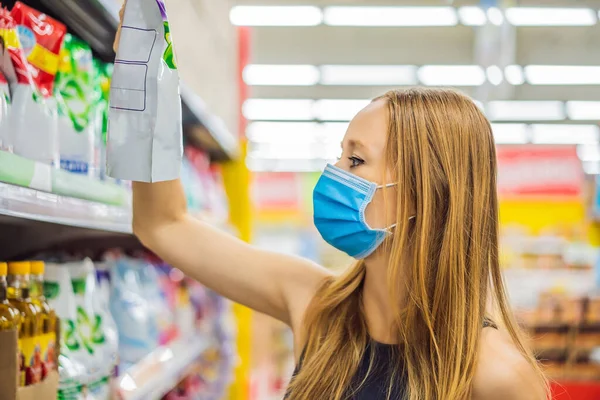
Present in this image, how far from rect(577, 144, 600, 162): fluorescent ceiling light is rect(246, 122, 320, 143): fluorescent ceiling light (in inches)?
232

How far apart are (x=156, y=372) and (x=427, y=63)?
9.01 metres

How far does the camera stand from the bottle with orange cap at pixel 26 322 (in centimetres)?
118

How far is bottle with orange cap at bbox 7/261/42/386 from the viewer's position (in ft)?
3.86

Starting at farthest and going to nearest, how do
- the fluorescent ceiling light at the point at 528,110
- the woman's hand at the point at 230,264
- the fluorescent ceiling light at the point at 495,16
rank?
1. the fluorescent ceiling light at the point at 528,110
2. the fluorescent ceiling light at the point at 495,16
3. the woman's hand at the point at 230,264

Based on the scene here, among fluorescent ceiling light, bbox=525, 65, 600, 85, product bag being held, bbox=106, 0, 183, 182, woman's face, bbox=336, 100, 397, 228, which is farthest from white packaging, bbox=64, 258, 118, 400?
fluorescent ceiling light, bbox=525, 65, 600, 85

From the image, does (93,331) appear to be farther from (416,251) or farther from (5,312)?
(416,251)

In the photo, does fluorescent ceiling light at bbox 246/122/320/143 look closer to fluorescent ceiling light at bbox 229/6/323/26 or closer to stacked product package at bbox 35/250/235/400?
fluorescent ceiling light at bbox 229/6/323/26

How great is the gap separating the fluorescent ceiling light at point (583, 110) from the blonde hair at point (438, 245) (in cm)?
1175

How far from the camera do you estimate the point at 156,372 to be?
5.98ft

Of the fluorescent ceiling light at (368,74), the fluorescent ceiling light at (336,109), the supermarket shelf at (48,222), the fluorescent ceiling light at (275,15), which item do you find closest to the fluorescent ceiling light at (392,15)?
the fluorescent ceiling light at (275,15)

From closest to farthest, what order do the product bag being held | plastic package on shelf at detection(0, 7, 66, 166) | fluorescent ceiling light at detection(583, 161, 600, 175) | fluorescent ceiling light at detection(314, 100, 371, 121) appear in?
plastic package on shelf at detection(0, 7, 66, 166) < the product bag being held < fluorescent ceiling light at detection(314, 100, 371, 121) < fluorescent ceiling light at detection(583, 161, 600, 175)

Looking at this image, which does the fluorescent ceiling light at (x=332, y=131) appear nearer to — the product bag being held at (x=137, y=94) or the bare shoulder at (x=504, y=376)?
the bare shoulder at (x=504, y=376)

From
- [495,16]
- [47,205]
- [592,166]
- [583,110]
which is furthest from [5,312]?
[592,166]

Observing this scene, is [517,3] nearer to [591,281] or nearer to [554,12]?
[554,12]
